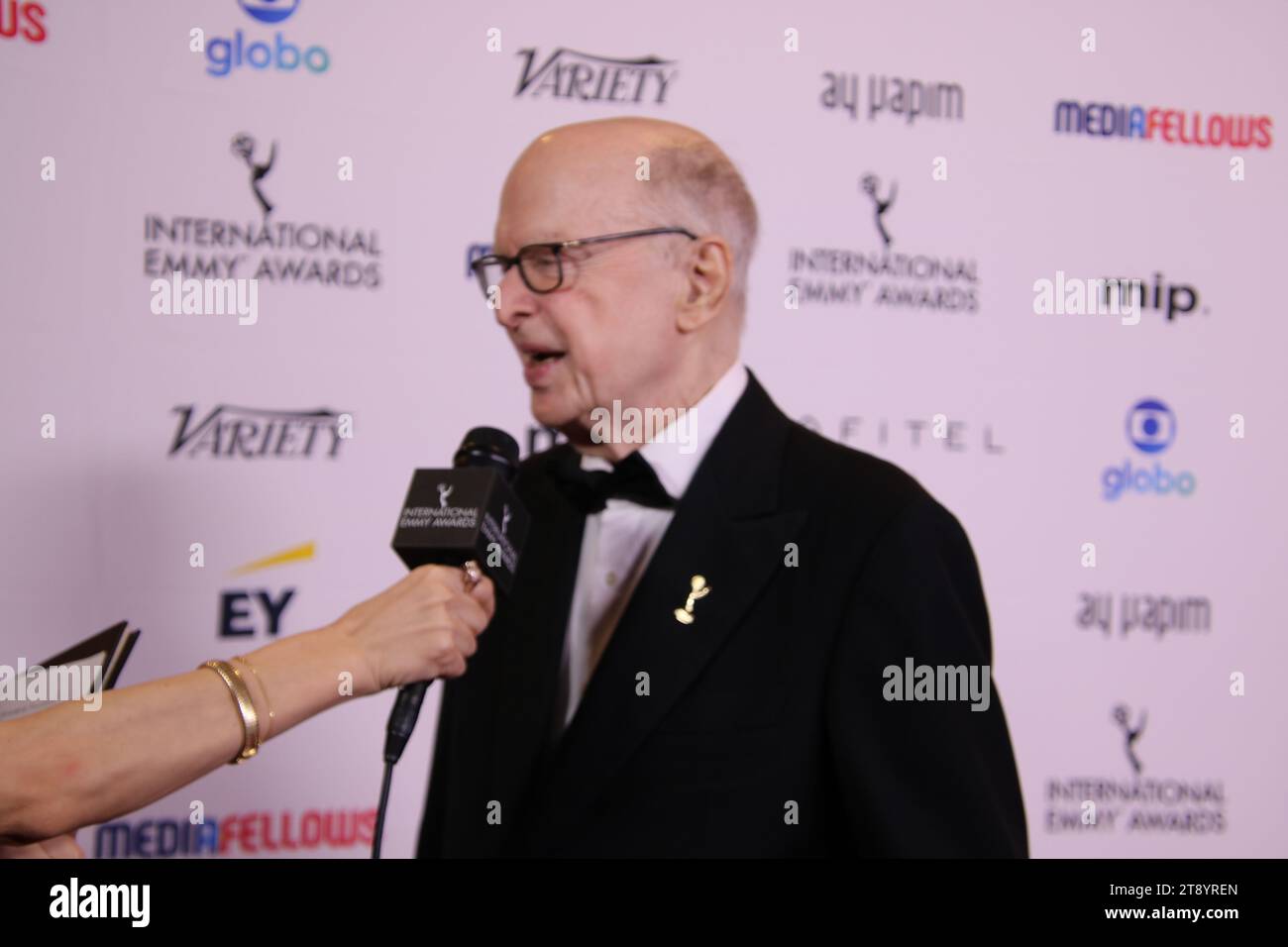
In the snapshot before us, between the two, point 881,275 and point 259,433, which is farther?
point 881,275

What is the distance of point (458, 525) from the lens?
1.64 meters

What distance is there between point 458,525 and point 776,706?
Answer: 1.63 feet

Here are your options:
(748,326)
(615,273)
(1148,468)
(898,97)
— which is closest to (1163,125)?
(898,97)

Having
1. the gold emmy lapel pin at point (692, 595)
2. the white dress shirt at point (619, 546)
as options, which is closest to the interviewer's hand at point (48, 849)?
the white dress shirt at point (619, 546)

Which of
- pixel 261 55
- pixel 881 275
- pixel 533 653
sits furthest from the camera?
pixel 881 275

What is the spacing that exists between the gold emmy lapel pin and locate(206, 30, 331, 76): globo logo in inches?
68.1

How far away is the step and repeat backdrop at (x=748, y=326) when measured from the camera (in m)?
2.74

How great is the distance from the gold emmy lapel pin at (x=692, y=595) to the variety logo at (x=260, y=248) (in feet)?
4.68

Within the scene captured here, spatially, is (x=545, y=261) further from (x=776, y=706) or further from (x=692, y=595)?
(x=776, y=706)

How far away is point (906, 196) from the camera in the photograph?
3.17m

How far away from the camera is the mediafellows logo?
9.18ft

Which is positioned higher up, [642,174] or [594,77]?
[594,77]

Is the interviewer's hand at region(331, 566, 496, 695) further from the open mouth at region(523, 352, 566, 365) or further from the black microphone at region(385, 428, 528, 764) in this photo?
the open mouth at region(523, 352, 566, 365)

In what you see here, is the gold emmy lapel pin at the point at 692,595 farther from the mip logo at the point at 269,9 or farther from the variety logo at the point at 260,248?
the mip logo at the point at 269,9
